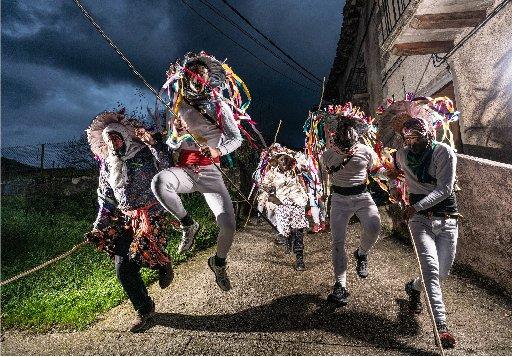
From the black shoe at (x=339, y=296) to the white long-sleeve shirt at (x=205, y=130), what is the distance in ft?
7.18

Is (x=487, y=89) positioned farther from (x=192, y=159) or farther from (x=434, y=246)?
(x=192, y=159)

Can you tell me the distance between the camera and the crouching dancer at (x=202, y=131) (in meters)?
3.60

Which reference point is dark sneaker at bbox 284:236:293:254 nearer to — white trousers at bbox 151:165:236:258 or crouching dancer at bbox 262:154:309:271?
crouching dancer at bbox 262:154:309:271

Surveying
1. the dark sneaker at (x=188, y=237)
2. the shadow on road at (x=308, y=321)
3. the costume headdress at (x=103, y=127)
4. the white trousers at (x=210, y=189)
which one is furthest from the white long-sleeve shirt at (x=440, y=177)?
the costume headdress at (x=103, y=127)

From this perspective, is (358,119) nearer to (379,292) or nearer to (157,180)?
(379,292)

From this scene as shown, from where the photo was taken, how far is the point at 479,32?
566cm

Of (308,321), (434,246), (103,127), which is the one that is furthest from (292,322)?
(103,127)

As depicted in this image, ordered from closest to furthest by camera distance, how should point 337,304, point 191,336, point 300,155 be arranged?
point 191,336 → point 337,304 → point 300,155

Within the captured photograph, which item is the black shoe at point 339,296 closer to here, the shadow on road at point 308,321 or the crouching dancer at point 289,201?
the shadow on road at point 308,321

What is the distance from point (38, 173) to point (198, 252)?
340 inches

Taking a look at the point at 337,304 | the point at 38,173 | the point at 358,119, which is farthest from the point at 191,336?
the point at 38,173

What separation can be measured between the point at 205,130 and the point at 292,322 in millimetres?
2443

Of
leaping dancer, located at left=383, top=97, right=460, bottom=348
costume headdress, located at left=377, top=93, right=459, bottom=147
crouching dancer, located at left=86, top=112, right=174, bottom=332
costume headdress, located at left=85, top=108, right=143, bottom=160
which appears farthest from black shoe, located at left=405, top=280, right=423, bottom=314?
costume headdress, located at left=85, top=108, right=143, bottom=160

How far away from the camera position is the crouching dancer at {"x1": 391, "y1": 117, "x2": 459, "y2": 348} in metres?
3.28
